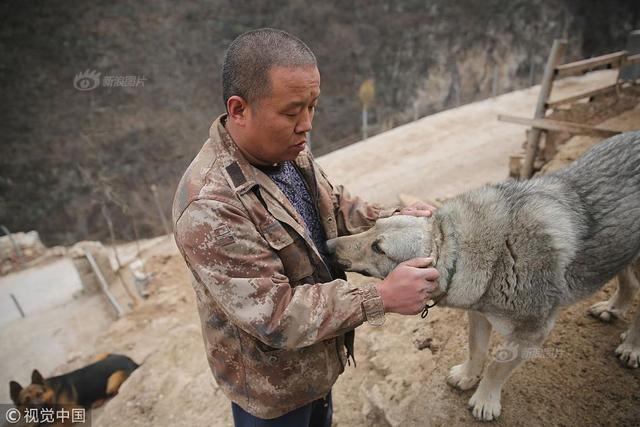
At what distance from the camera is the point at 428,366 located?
3281 mm

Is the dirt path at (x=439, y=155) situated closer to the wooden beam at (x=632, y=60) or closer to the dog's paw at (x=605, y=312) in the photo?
the wooden beam at (x=632, y=60)

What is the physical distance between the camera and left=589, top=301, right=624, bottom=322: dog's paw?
3.22 meters

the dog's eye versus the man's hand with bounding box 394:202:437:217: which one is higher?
the man's hand with bounding box 394:202:437:217

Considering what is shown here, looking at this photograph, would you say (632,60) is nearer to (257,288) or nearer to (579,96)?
(579,96)

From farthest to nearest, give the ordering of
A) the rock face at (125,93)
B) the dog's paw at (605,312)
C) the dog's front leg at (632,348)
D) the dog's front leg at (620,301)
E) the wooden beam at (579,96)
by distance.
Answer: the rock face at (125,93) → the wooden beam at (579,96) → the dog's paw at (605,312) → the dog's front leg at (620,301) → the dog's front leg at (632,348)

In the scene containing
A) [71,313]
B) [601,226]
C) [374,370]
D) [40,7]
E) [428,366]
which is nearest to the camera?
[601,226]

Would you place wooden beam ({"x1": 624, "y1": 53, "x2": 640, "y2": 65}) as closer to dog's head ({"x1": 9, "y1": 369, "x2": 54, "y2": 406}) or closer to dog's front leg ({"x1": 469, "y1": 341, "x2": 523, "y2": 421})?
dog's front leg ({"x1": 469, "y1": 341, "x2": 523, "y2": 421})

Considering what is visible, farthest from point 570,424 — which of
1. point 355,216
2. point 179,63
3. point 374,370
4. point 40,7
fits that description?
point 40,7

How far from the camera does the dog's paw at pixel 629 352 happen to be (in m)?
2.81

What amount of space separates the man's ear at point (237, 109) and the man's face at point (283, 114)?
27 mm

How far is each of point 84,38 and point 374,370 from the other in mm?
23600

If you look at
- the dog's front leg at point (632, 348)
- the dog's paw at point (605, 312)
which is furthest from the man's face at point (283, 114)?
the dog's paw at point (605, 312)

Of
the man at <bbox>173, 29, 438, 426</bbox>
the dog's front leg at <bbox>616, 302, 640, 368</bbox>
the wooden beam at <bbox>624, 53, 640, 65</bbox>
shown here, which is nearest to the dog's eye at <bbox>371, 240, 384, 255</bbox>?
the man at <bbox>173, 29, 438, 426</bbox>

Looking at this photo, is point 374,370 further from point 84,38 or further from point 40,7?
point 40,7
